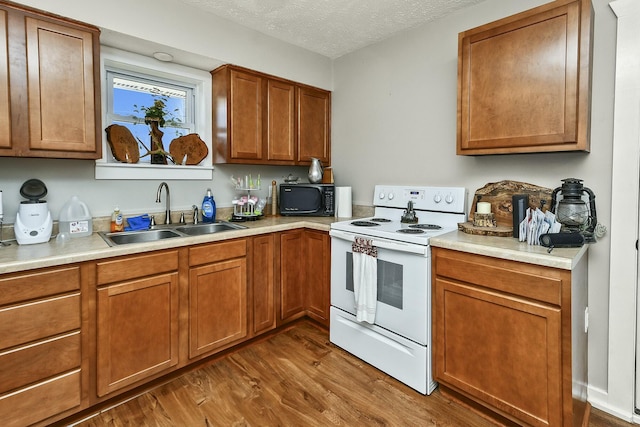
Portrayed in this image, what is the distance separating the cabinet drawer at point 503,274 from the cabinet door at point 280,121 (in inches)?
65.3

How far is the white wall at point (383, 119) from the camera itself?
1.80 m

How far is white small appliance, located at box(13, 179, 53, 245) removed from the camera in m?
1.74

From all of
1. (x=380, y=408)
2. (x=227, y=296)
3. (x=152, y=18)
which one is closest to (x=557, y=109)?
(x=380, y=408)

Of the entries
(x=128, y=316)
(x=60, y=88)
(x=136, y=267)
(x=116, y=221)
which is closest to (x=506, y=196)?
(x=136, y=267)

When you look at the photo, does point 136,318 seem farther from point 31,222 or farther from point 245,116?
point 245,116

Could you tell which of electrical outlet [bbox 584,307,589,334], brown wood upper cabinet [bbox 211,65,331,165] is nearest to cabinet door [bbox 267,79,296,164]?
brown wood upper cabinet [bbox 211,65,331,165]

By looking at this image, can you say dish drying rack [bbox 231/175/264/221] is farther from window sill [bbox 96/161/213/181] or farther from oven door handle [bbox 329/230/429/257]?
oven door handle [bbox 329/230/429/257]

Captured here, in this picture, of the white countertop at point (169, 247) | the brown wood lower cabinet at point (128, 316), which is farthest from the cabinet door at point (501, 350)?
the brown wood lower cabinet at point (128, 316)

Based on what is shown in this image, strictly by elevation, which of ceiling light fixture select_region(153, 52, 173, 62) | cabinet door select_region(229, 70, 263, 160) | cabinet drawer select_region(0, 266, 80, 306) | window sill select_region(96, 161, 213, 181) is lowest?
cabinet drawer select_region(0, 266, 80, 306)

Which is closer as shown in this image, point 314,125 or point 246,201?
point 246,201

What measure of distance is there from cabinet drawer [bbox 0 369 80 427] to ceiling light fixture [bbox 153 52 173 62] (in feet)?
6.89

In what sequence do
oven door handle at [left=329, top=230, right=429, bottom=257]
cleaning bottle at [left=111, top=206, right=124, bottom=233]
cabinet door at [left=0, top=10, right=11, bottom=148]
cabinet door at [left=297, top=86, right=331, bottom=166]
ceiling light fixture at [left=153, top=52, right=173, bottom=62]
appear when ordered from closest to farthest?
cabinet door at [left=0, top=10, right=11, bottom=148], oven door handle at [left=329, top=230, right=429, bottom=257], cleaning bottle at [left=111, top=206, right=124, bottom=233], ceiling light fixture at [left=153, top=52, right=173, bottom=62], cabinet door at [left=297, top=86, right=331, bottom=166]

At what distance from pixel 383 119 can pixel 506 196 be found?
4.06ft

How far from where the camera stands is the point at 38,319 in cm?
150
